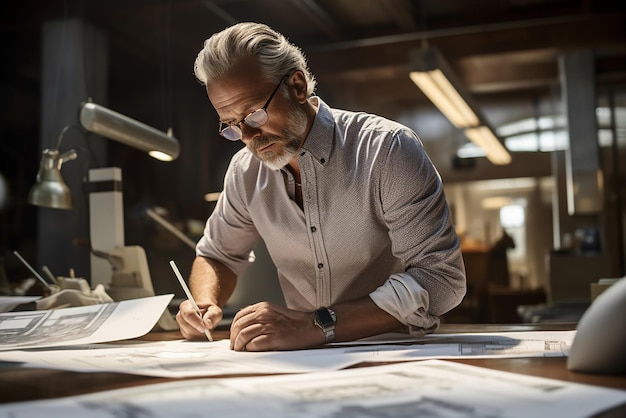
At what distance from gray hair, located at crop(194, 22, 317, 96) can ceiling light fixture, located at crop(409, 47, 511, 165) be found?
111 inches

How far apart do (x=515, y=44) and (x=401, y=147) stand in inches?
222

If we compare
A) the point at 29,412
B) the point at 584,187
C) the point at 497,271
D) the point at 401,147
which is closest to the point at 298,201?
the point at 401,147

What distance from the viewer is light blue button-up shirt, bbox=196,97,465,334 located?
1521 mm

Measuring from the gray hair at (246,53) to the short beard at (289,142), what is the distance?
0.10 m

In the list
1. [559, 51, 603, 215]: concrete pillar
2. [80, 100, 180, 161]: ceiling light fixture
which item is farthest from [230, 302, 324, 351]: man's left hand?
[559, 51, 603, 215]: concrete pillar

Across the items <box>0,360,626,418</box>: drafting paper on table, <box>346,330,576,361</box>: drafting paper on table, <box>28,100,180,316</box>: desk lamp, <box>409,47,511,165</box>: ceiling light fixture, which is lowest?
<box>346,330,576,361</box>: drafting paper on table

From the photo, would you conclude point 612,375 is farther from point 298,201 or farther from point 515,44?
point 515,44

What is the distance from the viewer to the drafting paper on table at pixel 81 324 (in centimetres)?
142

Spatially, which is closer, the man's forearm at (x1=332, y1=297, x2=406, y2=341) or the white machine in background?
the man's forearm at (x1=332, y1=297, x2=406, y2=341)

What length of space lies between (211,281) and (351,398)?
3.74 feet

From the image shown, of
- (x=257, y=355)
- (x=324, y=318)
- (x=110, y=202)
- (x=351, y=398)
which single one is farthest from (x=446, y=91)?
(x=351, y=398)

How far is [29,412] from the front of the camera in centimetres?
72

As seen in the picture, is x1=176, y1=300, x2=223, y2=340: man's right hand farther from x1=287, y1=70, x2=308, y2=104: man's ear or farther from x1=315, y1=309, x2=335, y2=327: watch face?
x1=287, y1=70, x2=308, y2=104: man's ear

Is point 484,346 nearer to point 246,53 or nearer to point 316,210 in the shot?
point 316,210
